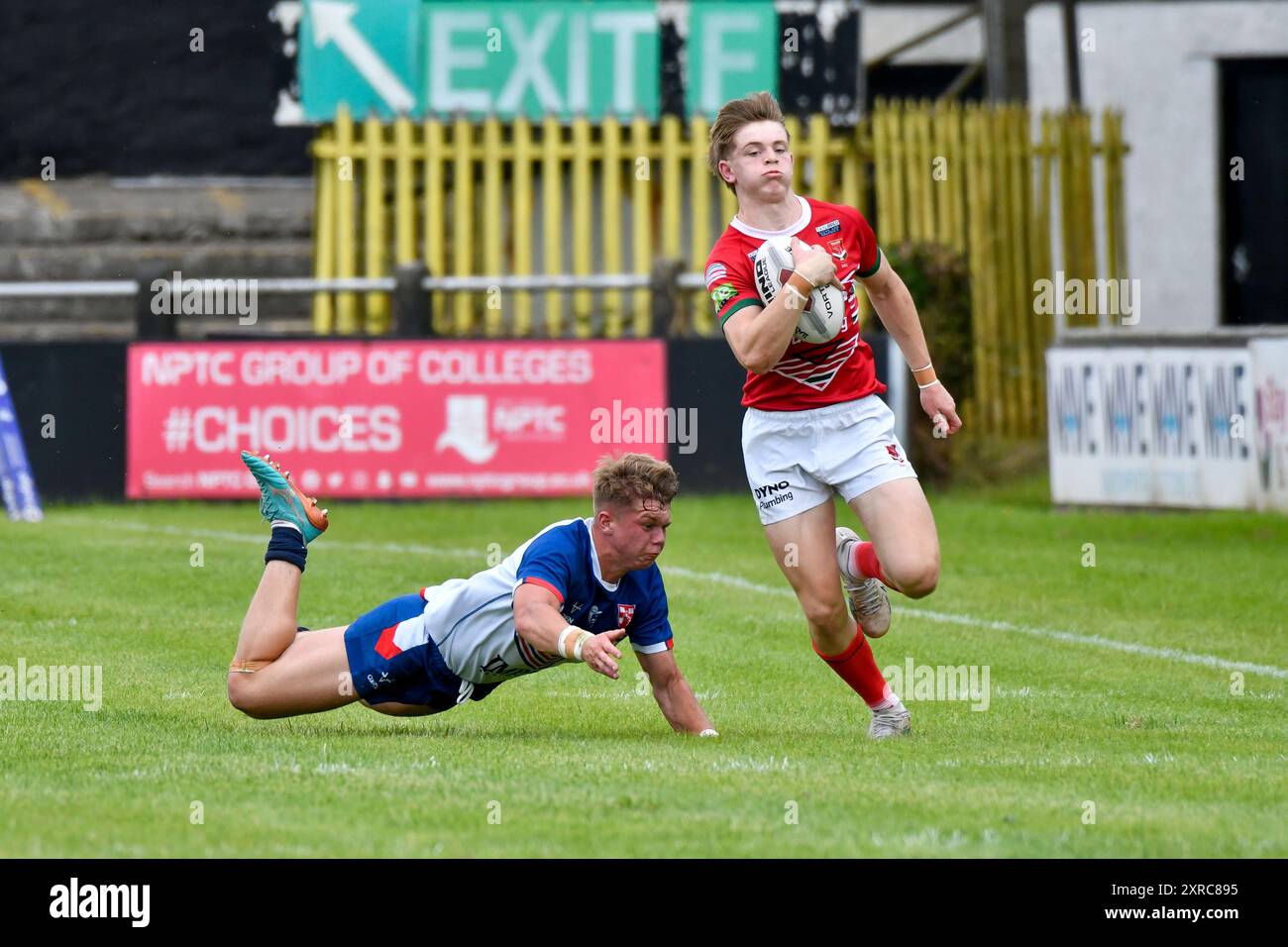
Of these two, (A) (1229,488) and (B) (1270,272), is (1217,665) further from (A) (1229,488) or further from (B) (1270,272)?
(B) (1270,272)

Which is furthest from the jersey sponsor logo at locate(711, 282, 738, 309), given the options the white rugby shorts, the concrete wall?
the concrete wall

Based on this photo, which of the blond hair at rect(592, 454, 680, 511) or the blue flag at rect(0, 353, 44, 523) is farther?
the blue flag at rect(0, 353, 44, 523)

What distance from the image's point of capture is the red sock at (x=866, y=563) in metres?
8.16

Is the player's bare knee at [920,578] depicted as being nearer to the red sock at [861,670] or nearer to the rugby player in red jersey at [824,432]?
the rugby player in red jersey at [824,432]

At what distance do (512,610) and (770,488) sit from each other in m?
1.13

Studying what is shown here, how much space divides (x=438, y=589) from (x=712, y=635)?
366 centimetres

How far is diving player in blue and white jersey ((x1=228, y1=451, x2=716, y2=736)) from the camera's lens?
25.2 feet

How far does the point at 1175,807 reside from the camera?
662 centimetres

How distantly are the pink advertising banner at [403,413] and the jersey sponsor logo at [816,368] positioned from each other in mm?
9711

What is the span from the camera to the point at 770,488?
825cm

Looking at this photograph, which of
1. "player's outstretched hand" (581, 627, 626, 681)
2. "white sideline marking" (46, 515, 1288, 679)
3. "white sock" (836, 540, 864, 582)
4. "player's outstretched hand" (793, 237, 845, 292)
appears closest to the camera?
"player's outstretched hand" (581, 627, 626, 681)

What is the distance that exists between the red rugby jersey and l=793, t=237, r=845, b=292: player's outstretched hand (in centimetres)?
27

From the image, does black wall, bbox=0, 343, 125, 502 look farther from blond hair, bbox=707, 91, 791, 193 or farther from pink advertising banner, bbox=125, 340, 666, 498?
blond hair, bbox=707, 91, 791, 193
